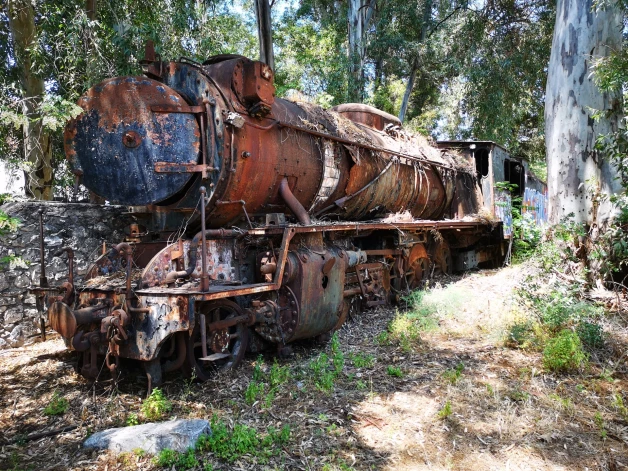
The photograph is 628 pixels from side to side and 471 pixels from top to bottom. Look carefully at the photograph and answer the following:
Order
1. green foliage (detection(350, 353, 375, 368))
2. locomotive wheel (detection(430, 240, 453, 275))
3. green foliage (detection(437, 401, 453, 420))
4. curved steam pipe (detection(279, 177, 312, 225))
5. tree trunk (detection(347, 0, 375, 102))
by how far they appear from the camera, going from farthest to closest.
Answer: tree trunk (detection(347, 0, 375, 102)) → locomotive wheel (detection(430, 240, 453, 275)) → curved steam pipe (detection(279, 177, 312, 225)) → green foliage (detection(350, 353, 375, 368)) → green foliage (detection(437, 401, 453, 420))

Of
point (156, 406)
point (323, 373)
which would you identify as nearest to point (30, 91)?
point (156, 406)

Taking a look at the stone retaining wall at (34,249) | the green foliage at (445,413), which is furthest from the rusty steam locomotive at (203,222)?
the green foliage at (445,413)

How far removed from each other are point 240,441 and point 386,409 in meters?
1.29

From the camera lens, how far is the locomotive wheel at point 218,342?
179 inches

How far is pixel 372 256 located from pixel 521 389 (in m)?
3.53

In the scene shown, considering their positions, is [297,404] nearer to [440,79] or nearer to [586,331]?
[586,331]

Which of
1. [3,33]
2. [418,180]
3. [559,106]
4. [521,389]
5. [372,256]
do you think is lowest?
[521,389]

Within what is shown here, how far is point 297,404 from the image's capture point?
4.17 metres

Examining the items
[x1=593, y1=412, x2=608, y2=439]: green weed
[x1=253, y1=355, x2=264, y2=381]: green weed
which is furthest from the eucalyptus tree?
[x1=593, y1=412, x2=608, y2=439]: green weed

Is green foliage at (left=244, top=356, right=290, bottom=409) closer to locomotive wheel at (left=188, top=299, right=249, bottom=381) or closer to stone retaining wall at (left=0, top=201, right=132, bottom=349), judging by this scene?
locomotive wheel at (left=188, top=299, right=249, bottom=381)

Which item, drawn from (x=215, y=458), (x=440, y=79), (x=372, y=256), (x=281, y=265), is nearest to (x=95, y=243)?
(x=281, y=265)

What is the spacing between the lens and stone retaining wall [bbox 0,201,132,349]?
607 centimetres

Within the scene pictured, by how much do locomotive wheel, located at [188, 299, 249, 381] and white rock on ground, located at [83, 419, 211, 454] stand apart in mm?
882

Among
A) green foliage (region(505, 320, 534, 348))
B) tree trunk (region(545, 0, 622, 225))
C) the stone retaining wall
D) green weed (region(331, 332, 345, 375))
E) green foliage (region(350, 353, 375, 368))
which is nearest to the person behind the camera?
green weed (region(331, 332, 345, 375))
